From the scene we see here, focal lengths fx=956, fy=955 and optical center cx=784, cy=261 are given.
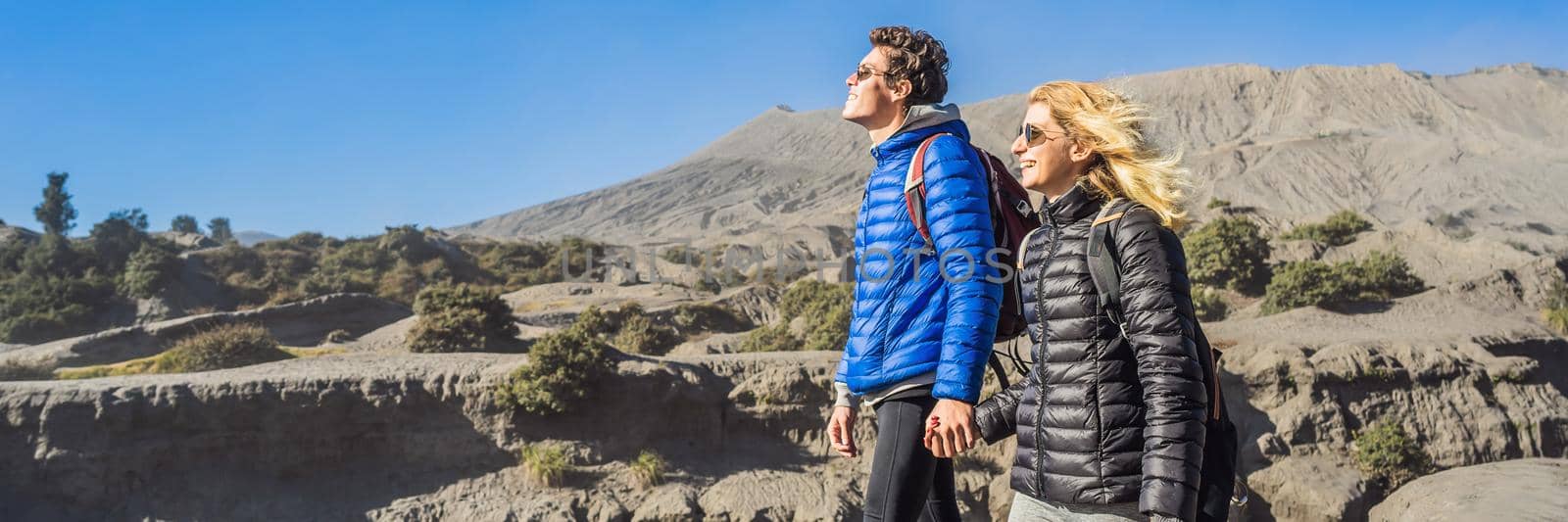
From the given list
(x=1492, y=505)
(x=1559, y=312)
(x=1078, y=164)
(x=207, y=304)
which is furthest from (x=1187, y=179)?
(x=207, y=304)

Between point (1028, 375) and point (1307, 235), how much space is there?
35.1 meters

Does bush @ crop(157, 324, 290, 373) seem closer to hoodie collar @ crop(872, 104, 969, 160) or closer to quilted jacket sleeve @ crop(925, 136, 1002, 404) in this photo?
hoodie collar @ crop(872, 104, 969, 160)

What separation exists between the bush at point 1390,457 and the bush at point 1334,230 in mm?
19856

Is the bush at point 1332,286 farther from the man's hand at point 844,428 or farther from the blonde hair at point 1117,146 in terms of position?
the blonde hair at point 1117,146

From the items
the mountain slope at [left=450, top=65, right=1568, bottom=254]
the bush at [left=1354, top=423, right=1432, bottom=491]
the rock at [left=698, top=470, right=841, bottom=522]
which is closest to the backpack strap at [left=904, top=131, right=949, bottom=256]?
the rock at [left=698, top=470, right=841, bottom=522]

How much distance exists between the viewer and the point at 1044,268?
9.75 ft

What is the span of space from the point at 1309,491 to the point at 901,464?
1310 cm

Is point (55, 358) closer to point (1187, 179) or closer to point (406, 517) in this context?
point (406, 517)

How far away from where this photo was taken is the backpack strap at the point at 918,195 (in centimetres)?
337

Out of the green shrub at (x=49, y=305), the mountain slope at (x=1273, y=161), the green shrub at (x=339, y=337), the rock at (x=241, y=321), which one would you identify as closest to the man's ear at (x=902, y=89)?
the rock at (x=241, y=321)

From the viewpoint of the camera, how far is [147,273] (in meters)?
36.3

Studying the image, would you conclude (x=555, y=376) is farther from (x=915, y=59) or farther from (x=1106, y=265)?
(x=1106, y=265)

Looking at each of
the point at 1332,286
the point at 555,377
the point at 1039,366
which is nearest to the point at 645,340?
the point at 555,377

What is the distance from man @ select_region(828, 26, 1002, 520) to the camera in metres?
3.16
